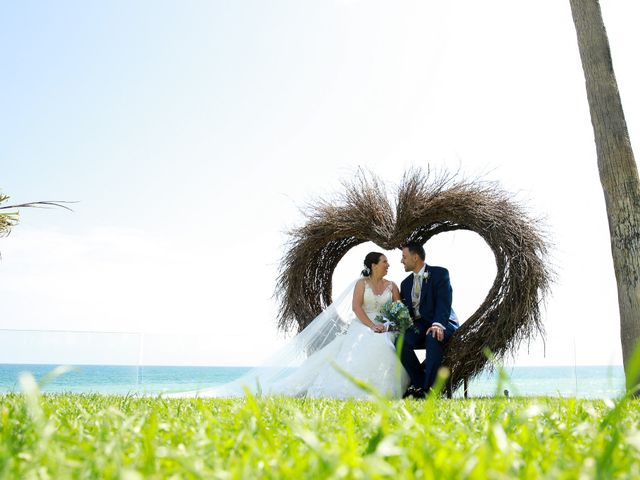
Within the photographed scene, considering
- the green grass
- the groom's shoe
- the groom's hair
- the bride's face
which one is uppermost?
the groom's hair

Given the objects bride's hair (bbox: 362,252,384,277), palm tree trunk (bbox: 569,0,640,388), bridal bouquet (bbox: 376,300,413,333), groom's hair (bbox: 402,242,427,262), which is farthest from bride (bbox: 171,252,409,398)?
palm tree trunk (bbox: 569,0,640,388)

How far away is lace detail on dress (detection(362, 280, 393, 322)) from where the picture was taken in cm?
843

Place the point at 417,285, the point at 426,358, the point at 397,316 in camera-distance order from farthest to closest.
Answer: the point at 417,285, the point at 397,316, the point at 426,358

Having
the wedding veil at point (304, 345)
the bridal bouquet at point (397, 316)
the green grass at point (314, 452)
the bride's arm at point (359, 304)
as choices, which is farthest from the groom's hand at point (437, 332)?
the green grass at point (314, 452)

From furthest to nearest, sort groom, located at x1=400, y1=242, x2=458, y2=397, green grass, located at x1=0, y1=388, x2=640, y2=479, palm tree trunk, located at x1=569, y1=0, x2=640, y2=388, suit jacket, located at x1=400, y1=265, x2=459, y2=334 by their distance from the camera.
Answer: suit jacket, located at x1=400, y1=265, x2=459, y2=334 → groom, located at x1=400, y1=242, x2=458, y2=397 → palm tree trunk, located at x1=569, y1=0, x2=640, y2=388 → green grass, located at x1=0, y1=388, x2=640, y2=479

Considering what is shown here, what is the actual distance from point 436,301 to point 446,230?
1.11 m

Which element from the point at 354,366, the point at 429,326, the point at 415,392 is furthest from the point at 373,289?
the point at 415,392

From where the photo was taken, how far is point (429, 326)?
814 centimetres

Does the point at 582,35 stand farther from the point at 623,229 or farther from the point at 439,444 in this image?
the point at 439,444

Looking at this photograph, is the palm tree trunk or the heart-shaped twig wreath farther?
the heart-shaped twig wreath

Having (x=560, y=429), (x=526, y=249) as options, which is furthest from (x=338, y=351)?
(x=560, y=429)

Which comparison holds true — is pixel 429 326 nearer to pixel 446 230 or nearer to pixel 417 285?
pixel 417 285

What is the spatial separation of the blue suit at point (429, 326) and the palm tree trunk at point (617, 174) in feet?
6.50

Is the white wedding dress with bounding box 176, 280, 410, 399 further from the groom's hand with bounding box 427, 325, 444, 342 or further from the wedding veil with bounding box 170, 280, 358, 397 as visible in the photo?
the groom's hand with bounding box 427, 325, 444, 342
